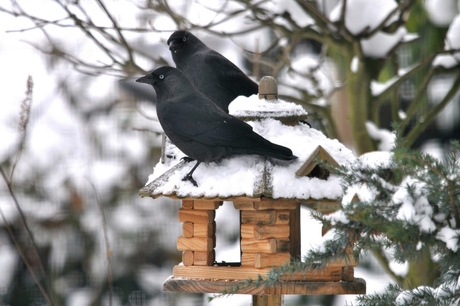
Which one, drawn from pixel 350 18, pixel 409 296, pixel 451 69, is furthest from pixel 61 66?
pixel 409 296

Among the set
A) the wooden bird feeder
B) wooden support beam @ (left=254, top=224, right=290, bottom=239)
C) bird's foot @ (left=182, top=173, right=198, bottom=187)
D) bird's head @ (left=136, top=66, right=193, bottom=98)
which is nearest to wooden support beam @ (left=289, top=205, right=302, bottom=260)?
the wooden bird feeder

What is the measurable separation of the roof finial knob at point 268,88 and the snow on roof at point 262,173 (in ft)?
0.09

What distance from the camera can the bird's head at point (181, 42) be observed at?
2783 millimetres

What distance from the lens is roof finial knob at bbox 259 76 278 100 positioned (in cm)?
238

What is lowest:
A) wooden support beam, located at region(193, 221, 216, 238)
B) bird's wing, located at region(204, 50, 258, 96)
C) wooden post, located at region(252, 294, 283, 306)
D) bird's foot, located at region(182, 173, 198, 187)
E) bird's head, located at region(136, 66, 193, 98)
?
wooden post, located at region(252, 294, 283, 306)

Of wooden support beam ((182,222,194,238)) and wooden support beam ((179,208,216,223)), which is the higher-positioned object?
wooden support beam ((179,208,216,223))

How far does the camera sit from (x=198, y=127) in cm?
224

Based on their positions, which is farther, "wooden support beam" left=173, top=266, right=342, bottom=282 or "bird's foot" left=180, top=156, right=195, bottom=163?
"bird's foot" left=180, top=156, right=195, bottom=163

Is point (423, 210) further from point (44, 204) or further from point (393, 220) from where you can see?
point (44, 204)

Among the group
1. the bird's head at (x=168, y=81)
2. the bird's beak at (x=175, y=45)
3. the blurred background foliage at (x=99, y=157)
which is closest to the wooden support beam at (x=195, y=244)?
the bird's head at (x=168, y=81)

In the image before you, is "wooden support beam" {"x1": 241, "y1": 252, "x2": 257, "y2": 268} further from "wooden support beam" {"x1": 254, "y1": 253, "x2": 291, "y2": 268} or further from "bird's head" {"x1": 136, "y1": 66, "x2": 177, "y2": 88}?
"bird's head" {"x1": 136, "y1": 66, "x2": 177, "y2": 88}

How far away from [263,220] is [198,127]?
34 cm

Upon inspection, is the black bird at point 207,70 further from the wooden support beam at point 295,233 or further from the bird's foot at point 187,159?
the wooden support beam at point 295,233

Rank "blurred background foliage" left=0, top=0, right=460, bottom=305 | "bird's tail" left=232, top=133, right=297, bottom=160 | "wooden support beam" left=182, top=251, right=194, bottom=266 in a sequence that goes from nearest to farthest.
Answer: "bird's tail" left=232, top=133, right=297, bottom=160, "wooden support beam" left=182, top=251, right=194, bottom=266, "blurred background foliage" left=0, top=0, right=460, bottom=305
